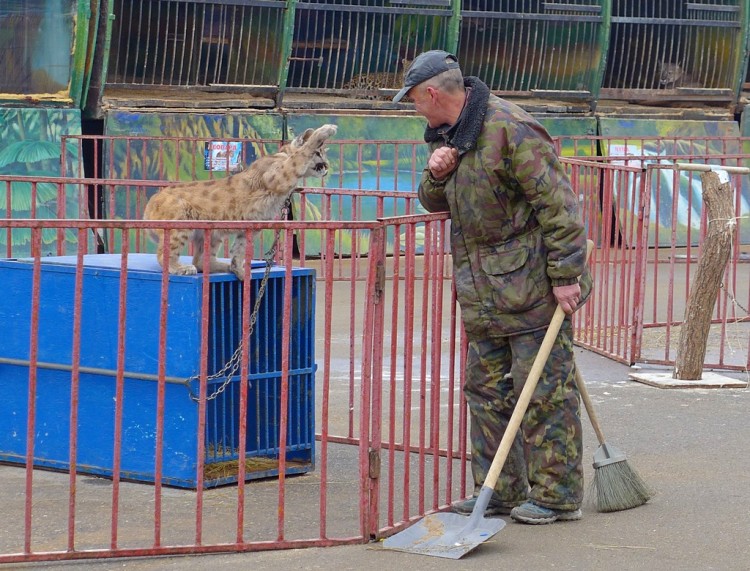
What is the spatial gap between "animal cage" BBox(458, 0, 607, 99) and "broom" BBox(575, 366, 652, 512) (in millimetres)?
11460

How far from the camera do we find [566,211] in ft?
17.9

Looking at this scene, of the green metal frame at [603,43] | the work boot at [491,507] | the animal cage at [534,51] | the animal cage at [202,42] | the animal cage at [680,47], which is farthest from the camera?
the animal cage at [680,47]

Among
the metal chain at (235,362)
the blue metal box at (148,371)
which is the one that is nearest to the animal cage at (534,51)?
the blue metal box at (148,371)

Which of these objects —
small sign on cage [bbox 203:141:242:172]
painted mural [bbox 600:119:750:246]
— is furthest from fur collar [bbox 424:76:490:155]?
painted mural [bbox 600:119:750:246]

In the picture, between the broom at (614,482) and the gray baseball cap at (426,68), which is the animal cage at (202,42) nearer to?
the gray baseball cap at (426,68)

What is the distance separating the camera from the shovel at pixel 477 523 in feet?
17.6

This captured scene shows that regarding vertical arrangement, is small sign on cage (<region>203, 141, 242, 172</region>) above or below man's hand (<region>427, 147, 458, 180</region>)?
above

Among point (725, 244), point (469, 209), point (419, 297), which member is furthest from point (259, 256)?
point (469, 209)

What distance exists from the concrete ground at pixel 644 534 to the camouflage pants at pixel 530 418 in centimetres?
20

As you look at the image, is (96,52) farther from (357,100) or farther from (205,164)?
(357,100)

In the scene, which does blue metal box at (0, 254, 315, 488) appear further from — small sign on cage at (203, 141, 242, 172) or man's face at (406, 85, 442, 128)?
small sign on cage at (203, 141, 242, 172)

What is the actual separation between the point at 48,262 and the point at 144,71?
8980 millimetres

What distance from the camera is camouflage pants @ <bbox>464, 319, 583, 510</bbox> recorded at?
5.66m

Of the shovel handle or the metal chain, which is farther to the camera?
the metal chain
